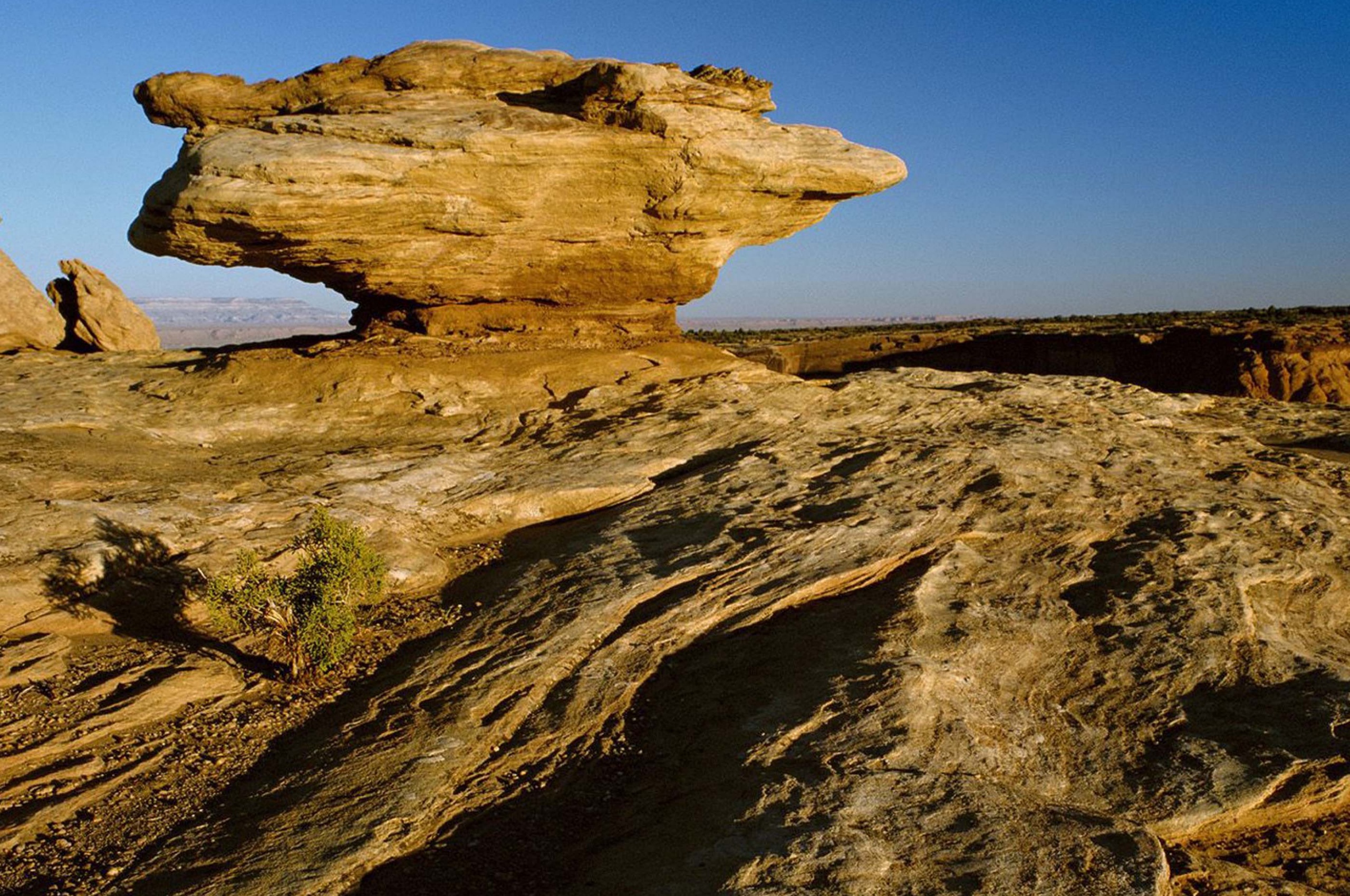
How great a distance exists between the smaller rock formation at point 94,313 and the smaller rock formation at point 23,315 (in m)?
1.15

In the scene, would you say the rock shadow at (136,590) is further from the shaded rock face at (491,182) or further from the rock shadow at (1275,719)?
the rock shadow at (1275,719)

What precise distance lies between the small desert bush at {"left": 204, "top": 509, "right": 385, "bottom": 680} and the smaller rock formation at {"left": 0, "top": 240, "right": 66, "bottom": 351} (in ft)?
55.7

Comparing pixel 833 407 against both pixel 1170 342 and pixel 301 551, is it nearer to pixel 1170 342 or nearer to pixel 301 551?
pixel 301 551

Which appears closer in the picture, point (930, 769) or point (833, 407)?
point (930, 769)

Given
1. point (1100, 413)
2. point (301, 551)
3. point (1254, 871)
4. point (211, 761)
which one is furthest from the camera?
point (1100, 413)

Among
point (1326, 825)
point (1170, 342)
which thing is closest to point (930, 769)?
point (1326, 825)

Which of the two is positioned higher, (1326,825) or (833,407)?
(833,407)

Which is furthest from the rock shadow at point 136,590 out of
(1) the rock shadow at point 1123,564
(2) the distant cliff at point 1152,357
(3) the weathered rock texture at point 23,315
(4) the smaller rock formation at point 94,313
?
(4) the smaller rock formation at point 94,313

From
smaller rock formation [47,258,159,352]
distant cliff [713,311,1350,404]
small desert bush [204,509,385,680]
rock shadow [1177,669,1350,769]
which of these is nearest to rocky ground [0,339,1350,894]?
rock shadow [1177,669,1350,769]

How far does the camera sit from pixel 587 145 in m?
13.3

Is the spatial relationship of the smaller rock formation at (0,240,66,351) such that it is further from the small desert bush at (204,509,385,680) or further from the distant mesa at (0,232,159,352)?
the small desert bush at (204,509,385,680)

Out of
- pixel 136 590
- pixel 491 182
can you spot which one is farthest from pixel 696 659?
pixel 491 182

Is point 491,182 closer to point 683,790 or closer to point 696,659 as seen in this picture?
point 696,659

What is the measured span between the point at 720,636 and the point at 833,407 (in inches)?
238
